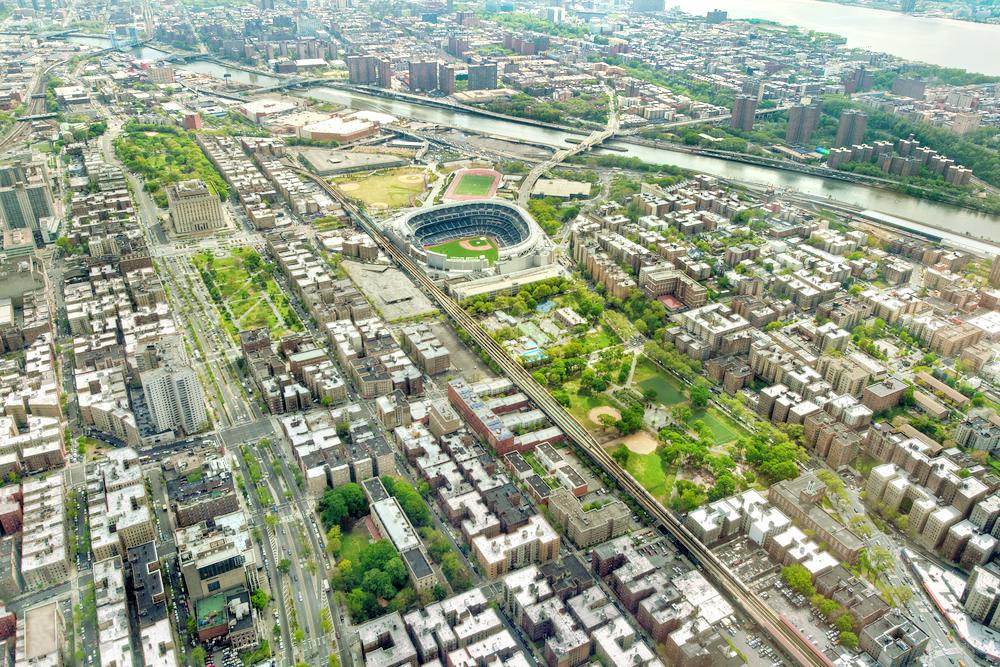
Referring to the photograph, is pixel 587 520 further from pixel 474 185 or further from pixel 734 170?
pixel 734 170

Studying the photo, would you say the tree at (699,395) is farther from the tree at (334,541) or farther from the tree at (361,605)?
the tree at (361,605)

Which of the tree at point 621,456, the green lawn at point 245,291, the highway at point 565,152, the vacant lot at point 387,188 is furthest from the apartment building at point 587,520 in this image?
the vacant lot at point 387,188

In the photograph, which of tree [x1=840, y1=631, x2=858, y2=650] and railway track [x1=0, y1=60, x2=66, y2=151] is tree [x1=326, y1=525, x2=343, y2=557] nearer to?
tree [x1=840, y1=631, x2=858, y2=650]

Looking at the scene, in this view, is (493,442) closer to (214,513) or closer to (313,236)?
(214,513)

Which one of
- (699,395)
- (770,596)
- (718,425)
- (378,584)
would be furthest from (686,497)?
(378,584)

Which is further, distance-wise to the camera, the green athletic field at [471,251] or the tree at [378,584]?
the green athletic field at [471,251]
